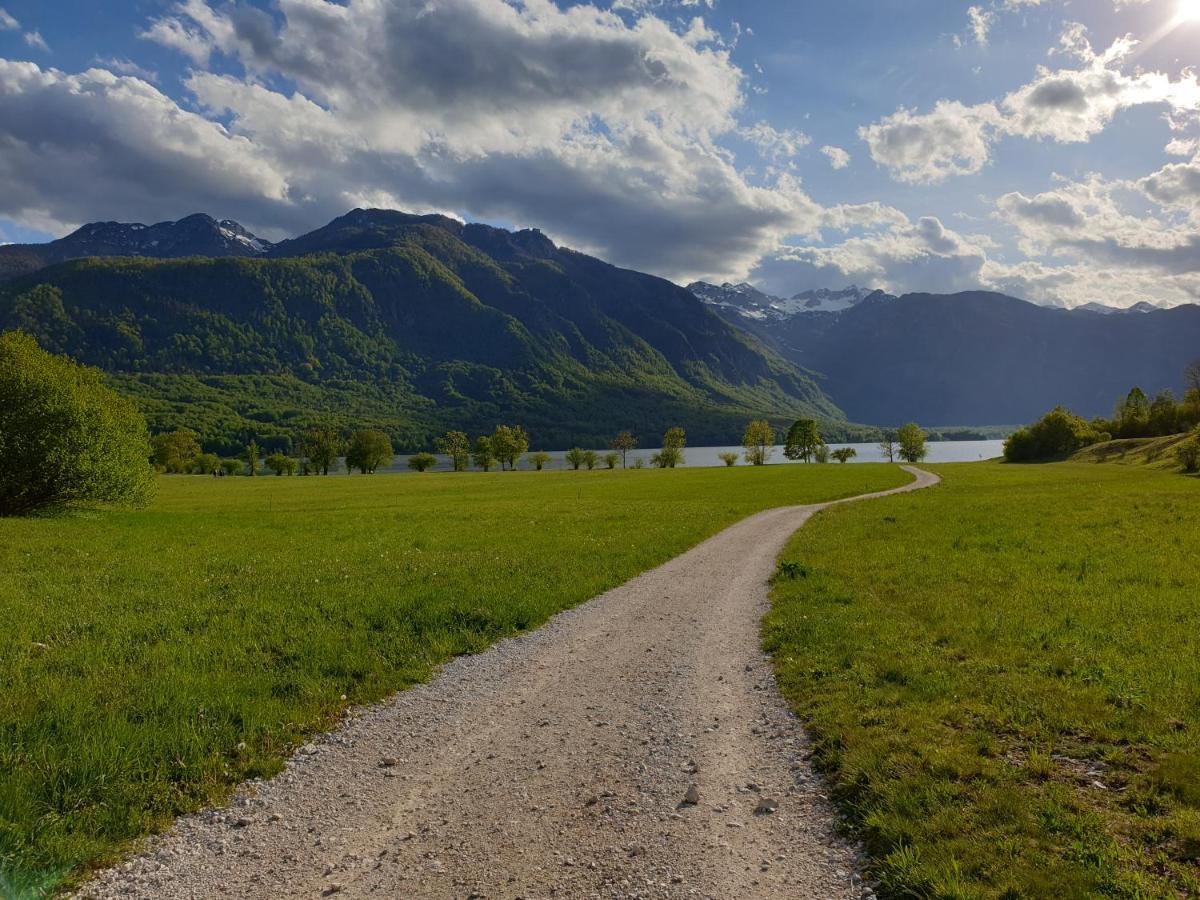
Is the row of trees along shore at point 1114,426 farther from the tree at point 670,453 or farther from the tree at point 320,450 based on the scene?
the tree at point 320,450

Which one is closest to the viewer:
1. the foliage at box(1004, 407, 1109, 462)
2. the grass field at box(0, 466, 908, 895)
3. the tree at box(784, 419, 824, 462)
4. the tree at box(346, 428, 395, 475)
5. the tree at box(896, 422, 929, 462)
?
the grass field at box(0, 466, 908, 895)

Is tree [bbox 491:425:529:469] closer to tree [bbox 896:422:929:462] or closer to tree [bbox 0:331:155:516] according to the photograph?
tree [bbox 896:422:929:462]

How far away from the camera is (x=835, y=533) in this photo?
2923 centimetres

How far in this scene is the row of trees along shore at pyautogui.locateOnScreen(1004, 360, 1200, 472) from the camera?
11006cm

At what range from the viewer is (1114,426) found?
126 m

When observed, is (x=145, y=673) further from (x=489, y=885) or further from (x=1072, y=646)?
(x=1072, y=646)

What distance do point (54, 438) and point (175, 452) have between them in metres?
140

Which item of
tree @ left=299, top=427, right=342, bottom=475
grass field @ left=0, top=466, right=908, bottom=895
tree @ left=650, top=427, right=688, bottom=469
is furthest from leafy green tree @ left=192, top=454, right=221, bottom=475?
grass field @ left=0, top=466, right=908, bottom=895

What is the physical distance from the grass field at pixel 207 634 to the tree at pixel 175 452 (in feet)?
445

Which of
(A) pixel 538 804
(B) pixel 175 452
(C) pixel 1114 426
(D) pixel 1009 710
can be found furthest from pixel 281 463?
(C) pixel 1114 426

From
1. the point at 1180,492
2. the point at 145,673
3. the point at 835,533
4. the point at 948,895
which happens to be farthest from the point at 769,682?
the point at 1180,492

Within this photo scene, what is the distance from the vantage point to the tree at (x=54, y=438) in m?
33.9

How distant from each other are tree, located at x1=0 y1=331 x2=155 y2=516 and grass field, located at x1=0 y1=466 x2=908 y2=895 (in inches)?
106

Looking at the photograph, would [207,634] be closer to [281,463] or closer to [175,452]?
[281,463]
